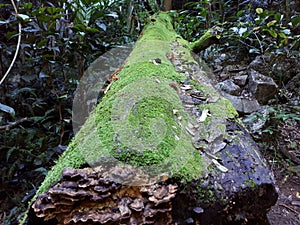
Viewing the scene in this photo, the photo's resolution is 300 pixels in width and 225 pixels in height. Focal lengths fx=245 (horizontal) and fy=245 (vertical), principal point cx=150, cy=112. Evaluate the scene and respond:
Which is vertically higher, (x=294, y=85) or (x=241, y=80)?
(x=241, y=80)

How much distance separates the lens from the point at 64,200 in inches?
29.6

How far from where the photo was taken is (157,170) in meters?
0.88

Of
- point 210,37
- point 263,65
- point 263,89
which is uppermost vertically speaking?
point 210,37

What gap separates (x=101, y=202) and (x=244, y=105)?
3.06 metres

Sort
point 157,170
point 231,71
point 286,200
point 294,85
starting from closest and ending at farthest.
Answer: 1. point 157,170
2. point 286,200
3. point 294,85
4. point 231,71

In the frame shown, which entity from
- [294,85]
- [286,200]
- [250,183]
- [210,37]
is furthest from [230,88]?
[250,183]

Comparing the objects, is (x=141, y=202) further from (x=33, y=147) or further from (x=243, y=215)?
(x=33, y=147)

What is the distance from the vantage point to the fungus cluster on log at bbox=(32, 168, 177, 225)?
73cm

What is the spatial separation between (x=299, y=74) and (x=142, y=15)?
2.81 m

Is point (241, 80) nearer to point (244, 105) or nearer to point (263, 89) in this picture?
point (263, 89)

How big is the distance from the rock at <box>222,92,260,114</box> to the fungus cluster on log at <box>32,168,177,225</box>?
285cm

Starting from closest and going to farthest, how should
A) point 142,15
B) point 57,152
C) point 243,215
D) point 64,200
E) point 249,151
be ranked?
point 64,200, point 243,215, point 249,151, point 57,152, point 142,15

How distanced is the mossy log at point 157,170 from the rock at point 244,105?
1956 mm

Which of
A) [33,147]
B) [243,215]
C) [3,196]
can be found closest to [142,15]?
[33,147]
